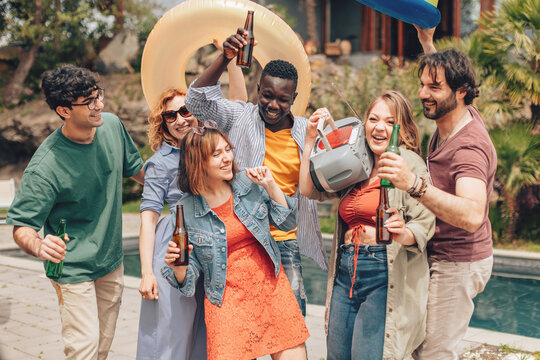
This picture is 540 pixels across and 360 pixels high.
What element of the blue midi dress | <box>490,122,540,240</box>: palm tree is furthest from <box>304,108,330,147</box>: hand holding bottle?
<box>490,122,540,240</box>: palm tree

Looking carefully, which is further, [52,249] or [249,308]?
[249,308]

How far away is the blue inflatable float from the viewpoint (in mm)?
2902

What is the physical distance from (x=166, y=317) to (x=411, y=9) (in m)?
2.10

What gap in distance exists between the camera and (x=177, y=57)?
3.88 metres

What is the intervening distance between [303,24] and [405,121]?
17514mm

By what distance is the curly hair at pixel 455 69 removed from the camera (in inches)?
104

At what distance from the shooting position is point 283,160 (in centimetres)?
323

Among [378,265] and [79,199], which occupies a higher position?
[79,199]

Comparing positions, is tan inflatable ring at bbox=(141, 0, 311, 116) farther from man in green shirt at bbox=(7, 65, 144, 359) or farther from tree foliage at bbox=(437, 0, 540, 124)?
tree foliage at bbox=(437, 0, 540, 124)

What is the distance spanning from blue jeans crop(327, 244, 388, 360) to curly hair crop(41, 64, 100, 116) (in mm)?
1654

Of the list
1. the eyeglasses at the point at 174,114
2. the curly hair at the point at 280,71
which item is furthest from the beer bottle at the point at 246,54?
the eyeglasses at the point at 174,114

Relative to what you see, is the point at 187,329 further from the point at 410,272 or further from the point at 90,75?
the point at 90,75

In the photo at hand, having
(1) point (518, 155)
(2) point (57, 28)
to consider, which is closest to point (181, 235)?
(1) point (518, 155)

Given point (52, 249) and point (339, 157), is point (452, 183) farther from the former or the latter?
point (52, 249)
